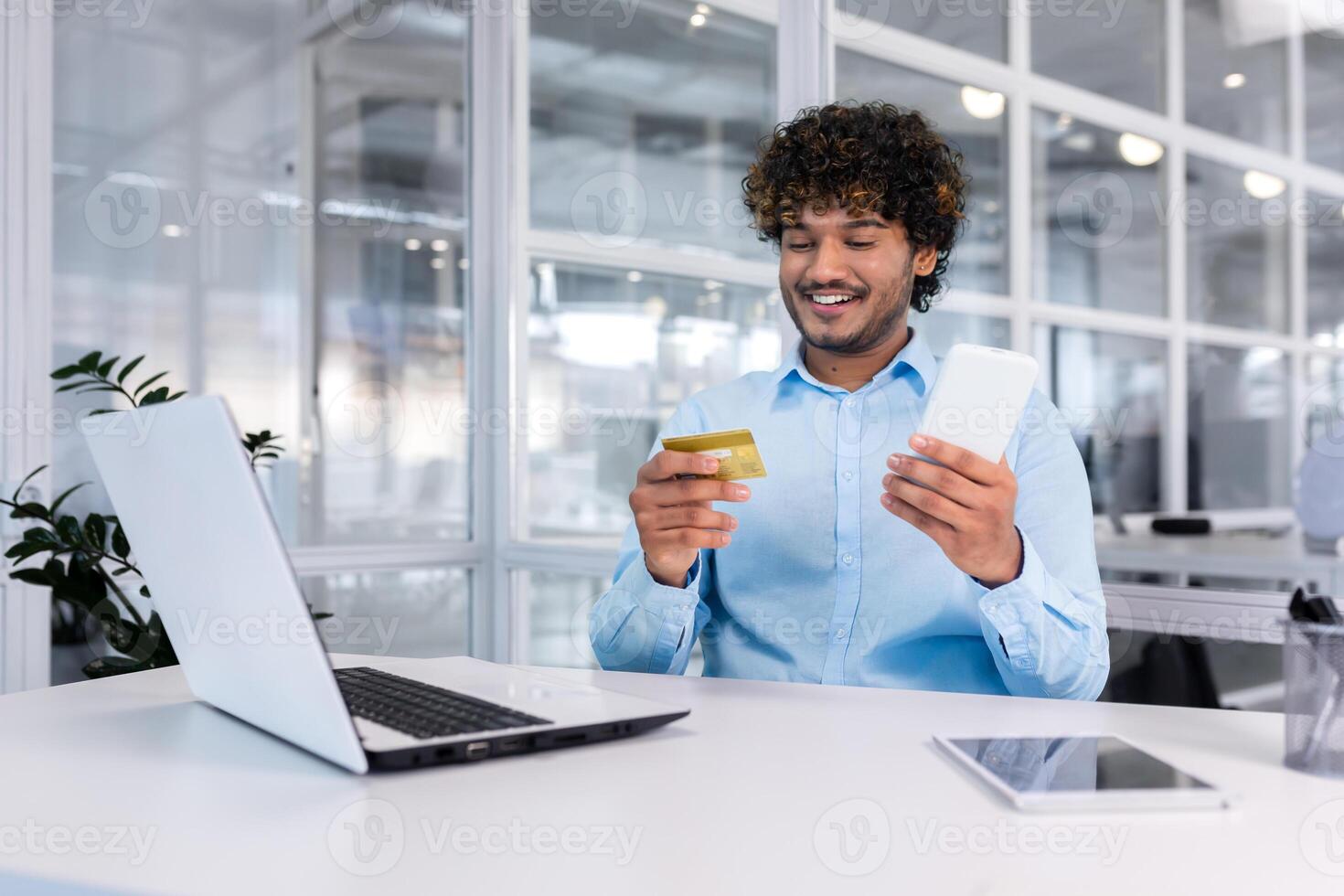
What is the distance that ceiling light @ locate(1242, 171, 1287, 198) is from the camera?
91.1 inches

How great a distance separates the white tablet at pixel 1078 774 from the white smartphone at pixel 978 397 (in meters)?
0.31

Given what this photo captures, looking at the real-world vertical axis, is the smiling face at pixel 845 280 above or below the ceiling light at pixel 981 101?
below

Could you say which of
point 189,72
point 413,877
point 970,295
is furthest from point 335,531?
point 413,877

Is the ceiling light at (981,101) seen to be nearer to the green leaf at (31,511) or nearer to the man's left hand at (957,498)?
the man's left hand at (957,498)

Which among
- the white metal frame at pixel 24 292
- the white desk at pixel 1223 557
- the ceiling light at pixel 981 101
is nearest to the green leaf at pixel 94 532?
the white metal frame at pixel 24 292

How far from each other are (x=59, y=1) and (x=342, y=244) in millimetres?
871

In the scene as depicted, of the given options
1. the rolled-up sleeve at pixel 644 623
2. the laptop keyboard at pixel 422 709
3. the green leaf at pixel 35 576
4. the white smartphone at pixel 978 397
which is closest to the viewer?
the laptop keyboard at pixel 422 709

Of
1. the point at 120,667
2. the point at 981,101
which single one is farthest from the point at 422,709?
the point at 981,101

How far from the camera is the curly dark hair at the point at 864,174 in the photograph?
1663 mm

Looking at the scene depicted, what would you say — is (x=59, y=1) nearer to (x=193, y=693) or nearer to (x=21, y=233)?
(x=21, y=233)

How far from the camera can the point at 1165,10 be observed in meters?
2.40

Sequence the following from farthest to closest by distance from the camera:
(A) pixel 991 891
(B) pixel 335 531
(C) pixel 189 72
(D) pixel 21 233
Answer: (B) pixel 335 531 → (C) pixel 189 72 → (D) pixel 21 233 → (A) pixel 991 891

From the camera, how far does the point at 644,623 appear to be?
53.9 inches

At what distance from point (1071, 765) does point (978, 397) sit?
36 cm
